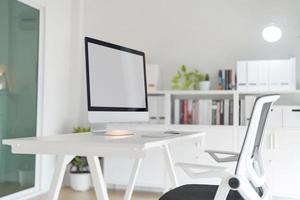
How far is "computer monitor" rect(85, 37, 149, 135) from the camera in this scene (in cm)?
203

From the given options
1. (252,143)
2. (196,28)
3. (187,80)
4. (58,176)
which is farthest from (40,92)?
(252,143)

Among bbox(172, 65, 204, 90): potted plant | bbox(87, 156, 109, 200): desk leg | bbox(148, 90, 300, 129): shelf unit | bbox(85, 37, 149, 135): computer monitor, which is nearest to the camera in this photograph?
bbox(87, 156, 109, 200): desk leg

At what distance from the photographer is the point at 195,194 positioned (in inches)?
71.4

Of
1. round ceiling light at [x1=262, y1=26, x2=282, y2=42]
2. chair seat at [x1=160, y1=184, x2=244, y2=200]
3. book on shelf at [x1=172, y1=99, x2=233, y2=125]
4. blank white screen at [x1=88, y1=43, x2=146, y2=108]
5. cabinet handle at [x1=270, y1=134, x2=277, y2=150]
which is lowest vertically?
chair seat at [x1=160, y1=184, x2=244, y2=200]

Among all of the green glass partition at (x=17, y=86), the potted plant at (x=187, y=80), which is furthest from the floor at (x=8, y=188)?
the potted plant at (x=187, y=80)

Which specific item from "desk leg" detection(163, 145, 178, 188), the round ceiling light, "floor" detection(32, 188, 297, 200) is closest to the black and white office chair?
"desk leg" detection(163, 145, 178, 188)

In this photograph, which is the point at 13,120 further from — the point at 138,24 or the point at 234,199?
the point at 234,199

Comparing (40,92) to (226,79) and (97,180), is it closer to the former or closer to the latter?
(226,79)

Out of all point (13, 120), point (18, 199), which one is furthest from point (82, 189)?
point (13, 120)

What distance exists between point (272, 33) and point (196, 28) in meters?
0.81

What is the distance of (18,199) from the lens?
141 inches

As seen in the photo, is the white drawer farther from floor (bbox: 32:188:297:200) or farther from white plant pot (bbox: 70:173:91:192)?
white plant pot (bbox: 70:173:91:192)

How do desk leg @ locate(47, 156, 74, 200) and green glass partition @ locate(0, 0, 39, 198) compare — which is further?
green glass partition @ locate(0, 0, 39, 198)

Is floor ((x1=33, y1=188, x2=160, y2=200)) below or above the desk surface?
below
